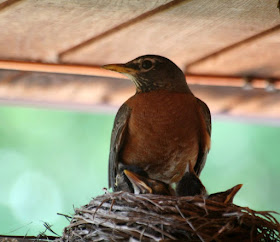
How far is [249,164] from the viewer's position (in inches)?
166

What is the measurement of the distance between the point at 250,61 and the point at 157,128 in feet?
2.07

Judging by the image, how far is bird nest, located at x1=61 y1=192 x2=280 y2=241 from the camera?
7.47 ft

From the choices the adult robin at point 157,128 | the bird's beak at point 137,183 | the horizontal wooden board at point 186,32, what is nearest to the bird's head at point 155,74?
the adult robin at point 157,128

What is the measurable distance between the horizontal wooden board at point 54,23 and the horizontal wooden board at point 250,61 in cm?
55

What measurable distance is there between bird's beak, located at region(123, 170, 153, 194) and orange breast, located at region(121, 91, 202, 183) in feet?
0.79

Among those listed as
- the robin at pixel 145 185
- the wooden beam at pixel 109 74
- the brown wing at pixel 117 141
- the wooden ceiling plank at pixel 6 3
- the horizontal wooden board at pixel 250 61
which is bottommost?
the robin at pixel 145 185

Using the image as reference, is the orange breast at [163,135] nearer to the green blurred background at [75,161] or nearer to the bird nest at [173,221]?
the bird nest at [173,221]

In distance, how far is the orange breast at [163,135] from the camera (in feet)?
9.45

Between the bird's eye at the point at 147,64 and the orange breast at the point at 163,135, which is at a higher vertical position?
the bird's eye at the point at 147,64

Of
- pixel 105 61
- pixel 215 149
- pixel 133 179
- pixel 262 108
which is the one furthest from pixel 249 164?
pixel 133 179

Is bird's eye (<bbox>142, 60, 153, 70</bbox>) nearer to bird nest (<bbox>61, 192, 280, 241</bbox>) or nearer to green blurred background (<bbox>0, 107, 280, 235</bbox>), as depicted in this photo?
bird nest (<bbox>61, 192, 280, 241</bbox>)

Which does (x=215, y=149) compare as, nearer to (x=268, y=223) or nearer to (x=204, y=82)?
(x=204, y=82)

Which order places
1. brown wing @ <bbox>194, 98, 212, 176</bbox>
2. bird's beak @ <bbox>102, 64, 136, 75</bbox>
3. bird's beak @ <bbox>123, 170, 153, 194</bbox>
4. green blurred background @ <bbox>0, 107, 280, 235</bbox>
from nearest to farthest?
1. bird's beak @ <bbox>123, 170, 153, 194</bbox>
2. bird's beak @ <bbox>102, 64, 136, 75</bbox>
3. brown wing @ <bbox>194, 98, 212, 176</bbox>
4. green blurred background @ <bbox>0, 107, 280, 235</bbox>

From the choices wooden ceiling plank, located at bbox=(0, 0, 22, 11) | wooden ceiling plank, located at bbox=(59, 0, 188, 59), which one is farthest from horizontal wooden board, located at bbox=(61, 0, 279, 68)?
wooden ceiling plank, located at bbox=(0, 0, 22, 11)
